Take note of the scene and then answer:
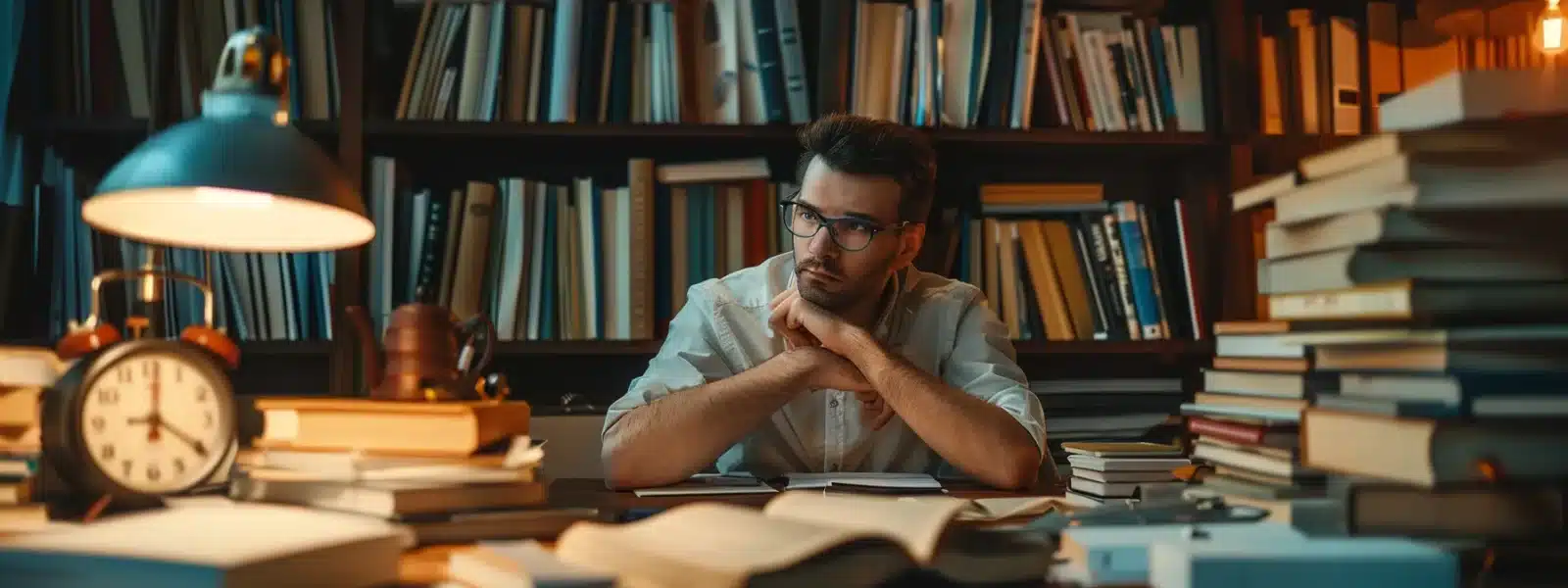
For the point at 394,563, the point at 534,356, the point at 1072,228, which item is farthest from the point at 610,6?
the point at 394,563

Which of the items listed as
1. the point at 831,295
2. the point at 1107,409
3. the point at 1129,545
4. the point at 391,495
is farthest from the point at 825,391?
the point at 1129,545

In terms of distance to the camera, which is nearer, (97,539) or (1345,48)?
(97,539)

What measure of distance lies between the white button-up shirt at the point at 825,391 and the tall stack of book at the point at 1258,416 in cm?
99

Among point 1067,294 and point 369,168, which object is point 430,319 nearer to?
point 369,168

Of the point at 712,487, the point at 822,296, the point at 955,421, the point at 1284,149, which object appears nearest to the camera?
the point at 712,487

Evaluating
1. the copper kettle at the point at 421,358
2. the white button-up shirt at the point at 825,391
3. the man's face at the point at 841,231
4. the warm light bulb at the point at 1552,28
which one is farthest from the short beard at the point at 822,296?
the warm light bulb at the point at 1552,28

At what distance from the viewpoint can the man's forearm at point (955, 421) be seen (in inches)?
64.2

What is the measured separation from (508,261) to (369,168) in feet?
1.14

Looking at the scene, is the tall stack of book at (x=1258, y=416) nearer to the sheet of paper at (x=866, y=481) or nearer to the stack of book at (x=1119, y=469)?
the stack of book at (x=1119, y=469)

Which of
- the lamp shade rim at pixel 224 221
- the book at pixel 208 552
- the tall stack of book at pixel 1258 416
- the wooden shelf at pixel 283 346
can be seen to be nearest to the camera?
the book at pixel 208 552

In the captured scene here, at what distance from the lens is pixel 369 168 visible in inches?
89.4

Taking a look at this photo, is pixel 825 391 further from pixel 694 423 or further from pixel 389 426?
pixel 389 426

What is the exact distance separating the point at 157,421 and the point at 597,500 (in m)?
0.47

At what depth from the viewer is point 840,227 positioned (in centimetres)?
194
